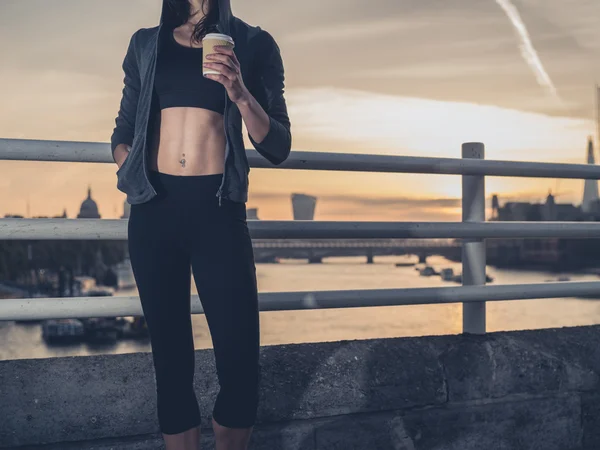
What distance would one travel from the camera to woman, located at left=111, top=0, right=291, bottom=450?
2.36 meters

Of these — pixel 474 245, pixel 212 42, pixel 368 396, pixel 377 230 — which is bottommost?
pixel 368 396

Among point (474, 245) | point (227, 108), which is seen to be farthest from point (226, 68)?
point (474, 245)

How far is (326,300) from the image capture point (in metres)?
3.35

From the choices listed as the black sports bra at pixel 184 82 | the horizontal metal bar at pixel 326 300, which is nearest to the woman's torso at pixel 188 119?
the black sports bra at pixel 184 82

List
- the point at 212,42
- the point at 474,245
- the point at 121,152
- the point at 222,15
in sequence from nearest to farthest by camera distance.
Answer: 1. the point at 212,42
2. the point at 222,15
3. the point at 121,152
4. the point at 474,245

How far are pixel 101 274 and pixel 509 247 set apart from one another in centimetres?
10077

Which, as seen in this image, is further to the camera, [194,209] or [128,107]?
[128,107]

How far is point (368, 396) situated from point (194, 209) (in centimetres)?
151

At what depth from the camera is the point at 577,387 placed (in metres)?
3.87

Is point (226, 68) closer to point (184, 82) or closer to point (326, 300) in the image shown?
point (184, 82)

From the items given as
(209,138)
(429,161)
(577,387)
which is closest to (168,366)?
(209,138)

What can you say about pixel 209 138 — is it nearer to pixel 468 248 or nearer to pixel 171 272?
pixel 171 272

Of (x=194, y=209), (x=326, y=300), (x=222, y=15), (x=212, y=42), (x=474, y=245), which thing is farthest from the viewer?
(x=474, y=245)

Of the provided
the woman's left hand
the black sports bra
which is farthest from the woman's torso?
the woman's left hand
